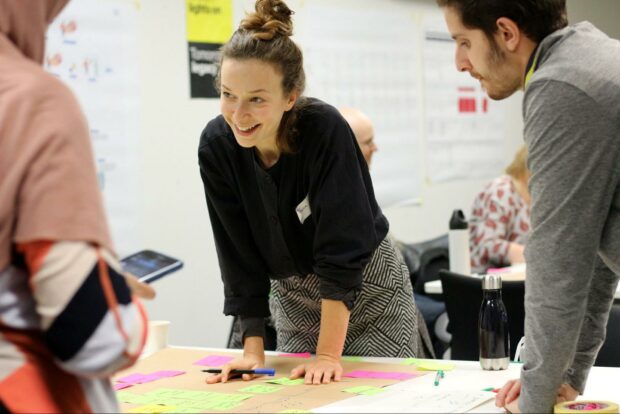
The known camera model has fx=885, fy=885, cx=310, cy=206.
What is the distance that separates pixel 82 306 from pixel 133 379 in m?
1.10

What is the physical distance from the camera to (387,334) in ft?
7.83

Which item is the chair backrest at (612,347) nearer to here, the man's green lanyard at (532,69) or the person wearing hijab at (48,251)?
the man's green lanyard at (532,69)

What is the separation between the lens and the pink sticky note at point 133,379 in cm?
213

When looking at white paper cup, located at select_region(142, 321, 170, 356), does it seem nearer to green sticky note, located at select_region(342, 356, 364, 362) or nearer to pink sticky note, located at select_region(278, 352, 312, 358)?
pink sticky note, located at select_region(278, 352, 312, 358)

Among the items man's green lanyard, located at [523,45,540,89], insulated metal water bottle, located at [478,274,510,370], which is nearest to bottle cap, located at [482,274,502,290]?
insulated metal water bottle, located at [478,274,510,370]

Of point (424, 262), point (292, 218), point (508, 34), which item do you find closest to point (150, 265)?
point (292, 218)

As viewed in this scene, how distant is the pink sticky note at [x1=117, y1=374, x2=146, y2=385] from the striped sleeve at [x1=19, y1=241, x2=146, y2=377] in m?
0.99

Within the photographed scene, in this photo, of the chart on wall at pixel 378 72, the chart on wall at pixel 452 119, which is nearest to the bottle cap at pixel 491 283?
the chart on wall at pixel 378 72

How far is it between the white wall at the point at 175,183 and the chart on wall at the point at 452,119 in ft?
5.80

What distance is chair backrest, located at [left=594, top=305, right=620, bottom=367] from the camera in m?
2.43

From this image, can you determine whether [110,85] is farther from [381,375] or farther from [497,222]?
[381,375]

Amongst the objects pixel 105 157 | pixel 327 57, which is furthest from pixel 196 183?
pixel 327 57

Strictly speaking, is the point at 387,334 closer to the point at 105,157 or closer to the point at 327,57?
the point at 105,157

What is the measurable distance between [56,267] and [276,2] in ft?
4.22
